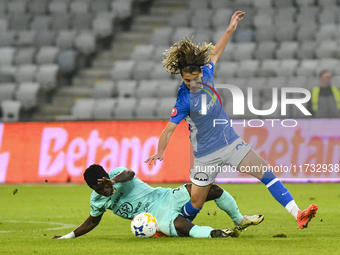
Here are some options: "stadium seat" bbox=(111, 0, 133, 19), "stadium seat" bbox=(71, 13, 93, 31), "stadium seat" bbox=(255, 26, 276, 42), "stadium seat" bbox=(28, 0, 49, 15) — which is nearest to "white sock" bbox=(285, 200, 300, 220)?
"stadium seat" bbox=(255, 26, 276, 42)

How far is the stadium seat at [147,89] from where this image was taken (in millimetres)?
15750

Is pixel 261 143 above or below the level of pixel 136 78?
below

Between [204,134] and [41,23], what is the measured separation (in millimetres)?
14734

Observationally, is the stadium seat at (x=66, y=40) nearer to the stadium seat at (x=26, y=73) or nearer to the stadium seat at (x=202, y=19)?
the stadium seat at (x=26, y=73)

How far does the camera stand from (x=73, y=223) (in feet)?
24.3

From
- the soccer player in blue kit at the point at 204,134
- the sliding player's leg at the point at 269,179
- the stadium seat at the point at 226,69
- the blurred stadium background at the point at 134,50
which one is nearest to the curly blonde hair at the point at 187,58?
the soccer player in blue kit at the point at 204,134

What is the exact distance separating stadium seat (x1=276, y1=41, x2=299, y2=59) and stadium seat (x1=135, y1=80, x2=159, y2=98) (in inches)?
143

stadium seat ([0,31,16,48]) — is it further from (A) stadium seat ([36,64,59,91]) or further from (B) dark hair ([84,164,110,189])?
(B) dark hair ([84,164,110,189])

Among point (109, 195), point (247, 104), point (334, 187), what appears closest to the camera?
point (109, 195)

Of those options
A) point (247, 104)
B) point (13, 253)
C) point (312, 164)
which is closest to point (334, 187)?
point (312, 164)

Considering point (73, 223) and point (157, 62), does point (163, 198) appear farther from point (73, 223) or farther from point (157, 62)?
point (157, 62)

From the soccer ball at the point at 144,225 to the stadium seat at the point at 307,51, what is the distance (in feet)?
37.5

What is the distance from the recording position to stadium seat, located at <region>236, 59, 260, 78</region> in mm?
15562

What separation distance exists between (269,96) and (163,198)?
8.20m
